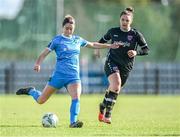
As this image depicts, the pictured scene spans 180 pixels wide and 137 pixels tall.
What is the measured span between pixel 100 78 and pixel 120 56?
19.5 m

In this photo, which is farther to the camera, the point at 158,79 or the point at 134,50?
the point at 158,79

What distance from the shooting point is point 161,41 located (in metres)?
37.8

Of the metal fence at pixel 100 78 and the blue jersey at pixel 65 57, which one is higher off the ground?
the blue jersey at pixel 65 57

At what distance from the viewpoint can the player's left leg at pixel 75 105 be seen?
1499 cm

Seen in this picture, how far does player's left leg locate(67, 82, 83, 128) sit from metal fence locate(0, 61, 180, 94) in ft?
66.8

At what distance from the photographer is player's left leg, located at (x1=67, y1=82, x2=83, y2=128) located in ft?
49.2

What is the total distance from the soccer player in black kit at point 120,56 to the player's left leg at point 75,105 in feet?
4.85

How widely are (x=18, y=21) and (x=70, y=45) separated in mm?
22235

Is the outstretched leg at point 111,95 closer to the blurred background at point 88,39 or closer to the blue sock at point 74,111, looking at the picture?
the blue sock at point 74,111

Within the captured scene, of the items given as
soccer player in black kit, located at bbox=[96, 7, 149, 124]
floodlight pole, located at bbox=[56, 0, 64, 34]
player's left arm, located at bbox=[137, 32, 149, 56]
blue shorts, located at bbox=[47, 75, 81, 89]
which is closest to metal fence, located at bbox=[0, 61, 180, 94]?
floodlight pole, located at bbox=[56, 0, 64, 34]

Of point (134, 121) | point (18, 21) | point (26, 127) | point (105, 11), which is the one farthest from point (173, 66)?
point (26, 127)

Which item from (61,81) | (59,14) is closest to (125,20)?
(61,81)

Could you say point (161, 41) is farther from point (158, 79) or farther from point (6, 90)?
point (6, 90)

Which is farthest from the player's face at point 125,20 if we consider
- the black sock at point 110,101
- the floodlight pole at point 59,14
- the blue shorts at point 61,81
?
the floodlight pole at point 59,14
